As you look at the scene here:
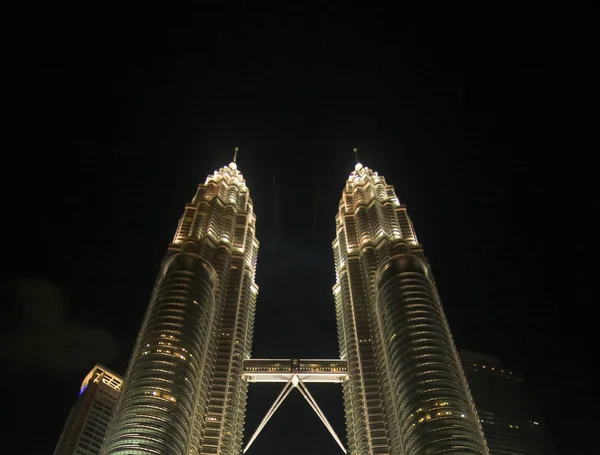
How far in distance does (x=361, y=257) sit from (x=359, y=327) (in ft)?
50.9

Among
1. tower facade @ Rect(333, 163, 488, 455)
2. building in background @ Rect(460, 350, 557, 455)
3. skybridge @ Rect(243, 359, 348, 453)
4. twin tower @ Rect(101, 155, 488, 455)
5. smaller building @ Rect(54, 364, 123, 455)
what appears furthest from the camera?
building in background @ Rect(460, 350, 557, 455)

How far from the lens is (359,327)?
94625 millimetres

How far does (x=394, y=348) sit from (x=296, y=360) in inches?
867

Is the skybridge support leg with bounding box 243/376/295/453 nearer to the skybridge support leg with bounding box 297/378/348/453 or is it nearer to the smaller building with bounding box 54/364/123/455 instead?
the skybridge support leg with bounding box 297/378/348/453

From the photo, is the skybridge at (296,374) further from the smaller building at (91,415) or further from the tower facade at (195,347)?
the smaller building at (91,415)

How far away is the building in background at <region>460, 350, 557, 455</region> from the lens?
135 m

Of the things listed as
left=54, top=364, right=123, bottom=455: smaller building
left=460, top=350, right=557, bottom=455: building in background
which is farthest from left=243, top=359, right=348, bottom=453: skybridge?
left=460, top=350, right=557, bottom=455: building in background

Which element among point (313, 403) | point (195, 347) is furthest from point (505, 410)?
point (195, 347)

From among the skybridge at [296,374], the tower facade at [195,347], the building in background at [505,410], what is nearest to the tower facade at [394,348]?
the skybridge at [296,374]

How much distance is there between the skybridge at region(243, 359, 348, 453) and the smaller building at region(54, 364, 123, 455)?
127 ft

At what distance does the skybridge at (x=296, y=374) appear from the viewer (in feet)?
308

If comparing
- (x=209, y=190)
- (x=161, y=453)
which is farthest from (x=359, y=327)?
(x=209, y=190)

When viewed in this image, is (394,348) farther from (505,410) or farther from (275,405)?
(505,410)

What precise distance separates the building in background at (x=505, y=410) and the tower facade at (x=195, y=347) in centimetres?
6413
